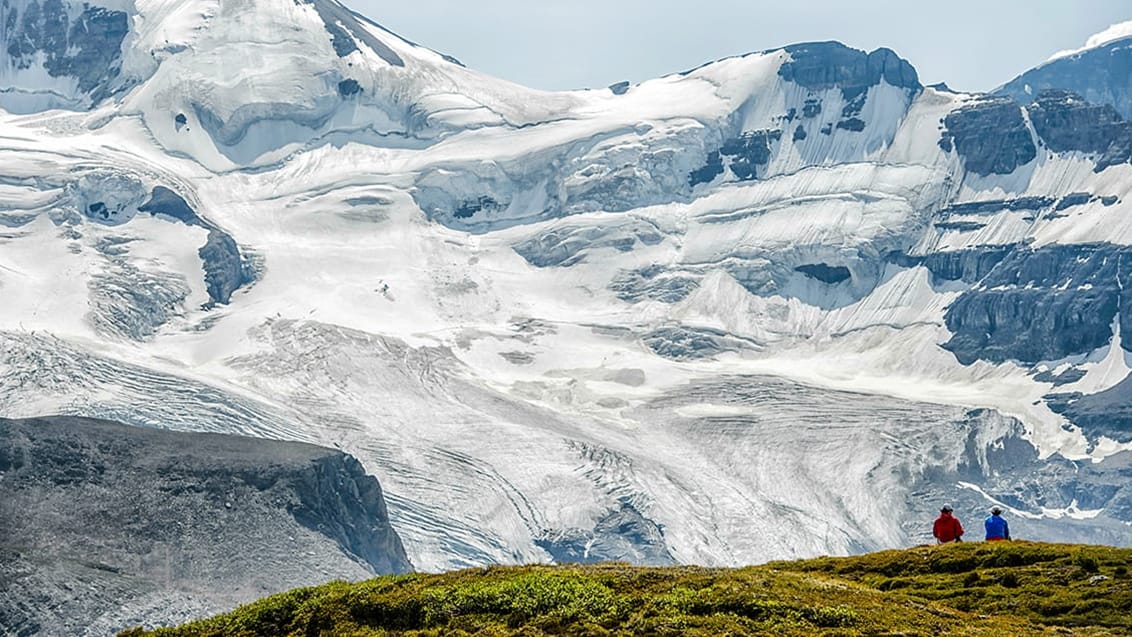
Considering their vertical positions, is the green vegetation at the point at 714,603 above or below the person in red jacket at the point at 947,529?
above

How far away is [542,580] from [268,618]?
680 cm

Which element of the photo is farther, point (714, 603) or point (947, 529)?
point (947, 529)

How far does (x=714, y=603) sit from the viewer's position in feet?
120

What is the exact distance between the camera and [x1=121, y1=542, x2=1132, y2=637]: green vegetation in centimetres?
3562

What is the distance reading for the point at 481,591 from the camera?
37906 mm

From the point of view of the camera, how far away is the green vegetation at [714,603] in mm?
35625

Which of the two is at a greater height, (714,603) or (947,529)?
(714,603)

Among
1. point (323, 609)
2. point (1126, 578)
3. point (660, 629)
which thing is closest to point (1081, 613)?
point (1126, 578)

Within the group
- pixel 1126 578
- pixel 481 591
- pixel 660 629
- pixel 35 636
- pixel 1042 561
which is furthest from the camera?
pixel 35 636

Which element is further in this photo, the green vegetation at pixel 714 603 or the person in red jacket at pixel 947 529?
the person in red jacket at pixel 947 529

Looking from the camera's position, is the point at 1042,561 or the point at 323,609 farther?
the point at 1042,561

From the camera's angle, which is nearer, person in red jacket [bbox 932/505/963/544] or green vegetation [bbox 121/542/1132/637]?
green vegetation [bbox 121/542/1132/637]

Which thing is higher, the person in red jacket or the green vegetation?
the green vegetation

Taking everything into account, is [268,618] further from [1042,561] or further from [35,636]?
[35,636]
